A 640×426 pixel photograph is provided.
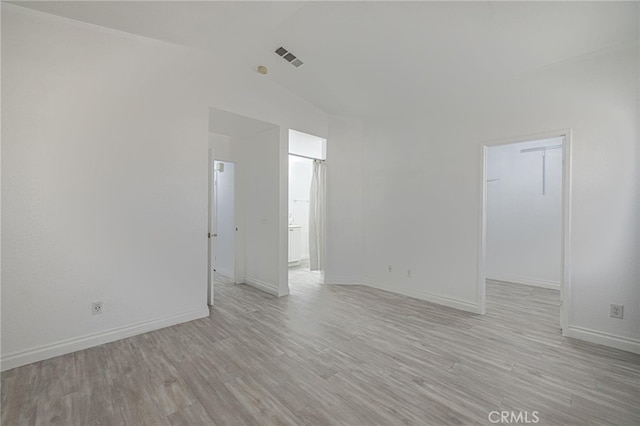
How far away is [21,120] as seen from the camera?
2.30 m

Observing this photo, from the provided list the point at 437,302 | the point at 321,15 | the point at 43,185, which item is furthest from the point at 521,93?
the point at 43,185

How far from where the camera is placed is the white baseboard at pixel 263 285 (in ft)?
13.8

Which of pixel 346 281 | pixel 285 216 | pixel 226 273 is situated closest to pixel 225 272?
pixel 226 273

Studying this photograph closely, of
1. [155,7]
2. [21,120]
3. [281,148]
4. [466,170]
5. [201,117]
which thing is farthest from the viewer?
[281,148]

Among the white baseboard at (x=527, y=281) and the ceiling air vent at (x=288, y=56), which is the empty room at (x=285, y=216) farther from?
the white baseboard at (x=527, y=281)

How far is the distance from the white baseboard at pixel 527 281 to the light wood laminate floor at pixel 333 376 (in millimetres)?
1608

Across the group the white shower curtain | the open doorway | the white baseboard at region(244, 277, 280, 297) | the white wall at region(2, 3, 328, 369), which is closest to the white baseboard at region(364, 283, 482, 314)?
the open doorway

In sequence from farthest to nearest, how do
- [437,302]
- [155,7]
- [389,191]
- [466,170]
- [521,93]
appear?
[389,191]
[437,302]
[466,170]
[521,93]
[155,7]

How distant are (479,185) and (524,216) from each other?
2.19 meters

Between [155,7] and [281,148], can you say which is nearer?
[155,7]

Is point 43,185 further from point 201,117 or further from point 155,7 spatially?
point 155,7

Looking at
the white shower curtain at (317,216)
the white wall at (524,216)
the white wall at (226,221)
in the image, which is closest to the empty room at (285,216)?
the white wall at (524,216)

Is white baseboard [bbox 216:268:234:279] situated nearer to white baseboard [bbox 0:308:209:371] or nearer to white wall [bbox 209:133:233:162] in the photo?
white baseboard [bbox 0:308:209:371]

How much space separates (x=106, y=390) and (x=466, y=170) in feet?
14.0
